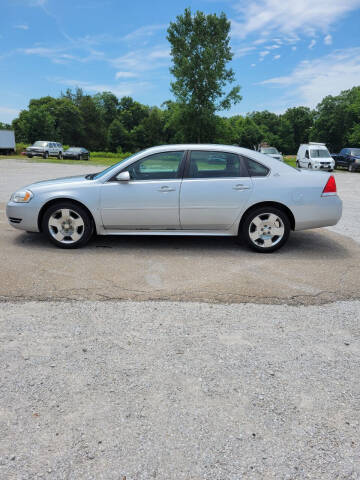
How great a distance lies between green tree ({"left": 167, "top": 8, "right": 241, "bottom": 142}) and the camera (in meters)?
47.1

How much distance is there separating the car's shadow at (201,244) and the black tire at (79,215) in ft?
0.40

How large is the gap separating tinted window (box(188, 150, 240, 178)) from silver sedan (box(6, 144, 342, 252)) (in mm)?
15

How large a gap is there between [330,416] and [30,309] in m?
2.71

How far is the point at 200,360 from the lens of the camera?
294 cm

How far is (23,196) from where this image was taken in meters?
5.91

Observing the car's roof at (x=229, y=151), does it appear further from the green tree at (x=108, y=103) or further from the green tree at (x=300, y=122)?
the green tree at (x=108, y=103)

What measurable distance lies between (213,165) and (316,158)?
25.7 m

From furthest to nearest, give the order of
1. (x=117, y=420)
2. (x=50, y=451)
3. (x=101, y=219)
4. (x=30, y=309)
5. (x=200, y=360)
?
1. (x=101, y=219)
2. (x=30, y=309)
3. (x=200, y=360)
4. (x=117, y=420)
5. (x=50, y=451)

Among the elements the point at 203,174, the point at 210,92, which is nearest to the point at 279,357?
the point at 203,174

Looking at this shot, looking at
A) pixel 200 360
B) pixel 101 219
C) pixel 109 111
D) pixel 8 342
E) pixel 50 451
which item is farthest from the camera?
pixel 109 111

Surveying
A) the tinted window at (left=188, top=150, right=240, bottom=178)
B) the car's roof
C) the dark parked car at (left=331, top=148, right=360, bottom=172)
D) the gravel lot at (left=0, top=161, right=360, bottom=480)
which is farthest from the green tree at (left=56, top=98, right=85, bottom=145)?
the gravel lot at (left=0, top=161, right=360, bottom=480)

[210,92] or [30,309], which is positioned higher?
[210,92]

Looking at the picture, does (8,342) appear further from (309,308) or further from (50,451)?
(309,308)

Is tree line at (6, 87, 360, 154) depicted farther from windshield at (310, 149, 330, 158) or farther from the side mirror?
the side mirror
